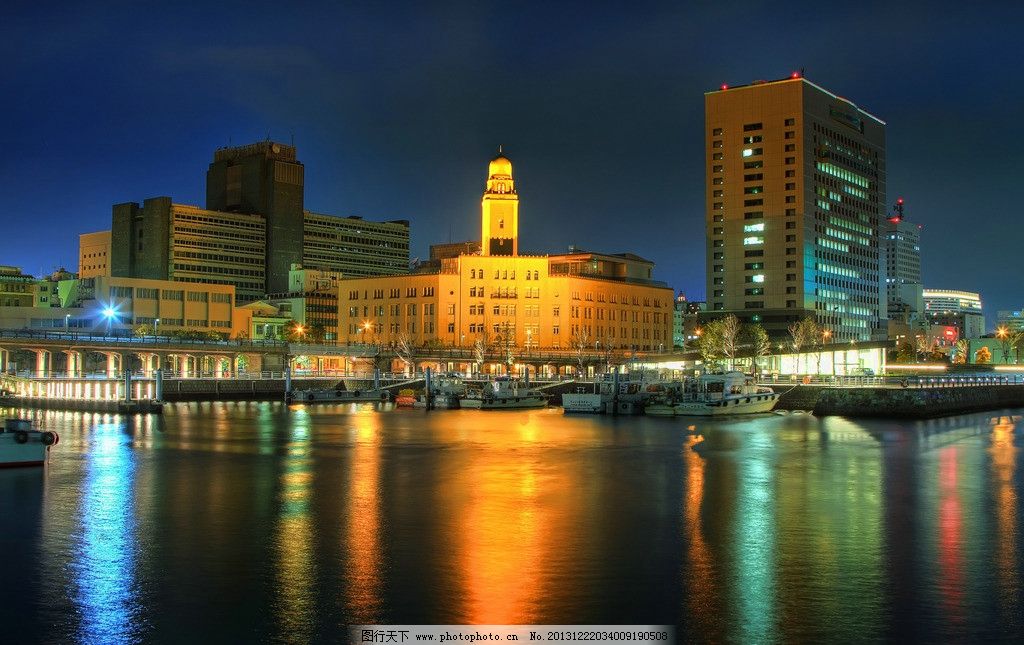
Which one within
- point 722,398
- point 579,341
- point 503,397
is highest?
point 579,341

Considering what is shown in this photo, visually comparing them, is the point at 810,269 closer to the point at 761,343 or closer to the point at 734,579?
the point at 761,343

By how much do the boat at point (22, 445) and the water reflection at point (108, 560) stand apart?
6.78 feet

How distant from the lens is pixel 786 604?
2127cm

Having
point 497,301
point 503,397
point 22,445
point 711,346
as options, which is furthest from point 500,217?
point 22,445

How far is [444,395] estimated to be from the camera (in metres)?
100

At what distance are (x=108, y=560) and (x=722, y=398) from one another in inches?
2493

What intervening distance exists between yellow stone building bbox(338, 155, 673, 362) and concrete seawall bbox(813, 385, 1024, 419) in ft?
228

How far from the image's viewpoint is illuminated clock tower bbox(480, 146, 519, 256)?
16462 centimetres

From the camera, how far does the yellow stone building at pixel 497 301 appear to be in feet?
517

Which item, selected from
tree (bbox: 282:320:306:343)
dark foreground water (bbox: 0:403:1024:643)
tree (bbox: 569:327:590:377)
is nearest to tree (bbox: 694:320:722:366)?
tree (bbox: 569:327:590:377)

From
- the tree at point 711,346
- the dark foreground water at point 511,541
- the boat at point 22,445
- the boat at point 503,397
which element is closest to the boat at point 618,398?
the boat at point 503,397

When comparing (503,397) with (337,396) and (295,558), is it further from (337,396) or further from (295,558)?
(295,558)

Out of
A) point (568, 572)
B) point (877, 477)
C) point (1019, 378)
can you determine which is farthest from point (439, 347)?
point (568, 572)

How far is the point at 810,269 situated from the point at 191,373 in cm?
12001
